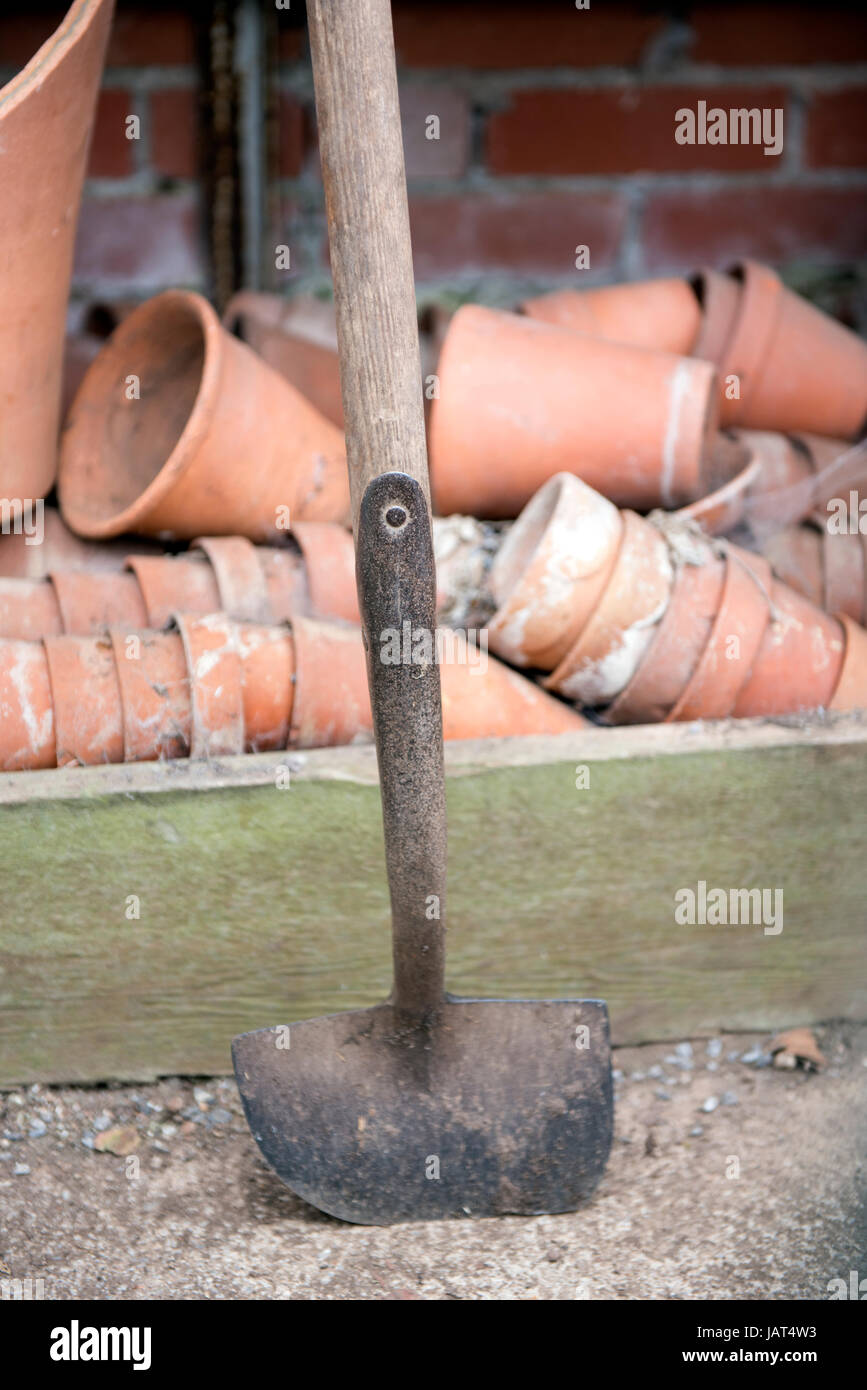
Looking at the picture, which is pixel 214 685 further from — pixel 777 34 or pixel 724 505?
pixel 777 34

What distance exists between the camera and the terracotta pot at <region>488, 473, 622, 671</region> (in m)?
1.33

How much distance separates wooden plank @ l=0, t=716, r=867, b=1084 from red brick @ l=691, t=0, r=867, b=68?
1361 millimetres

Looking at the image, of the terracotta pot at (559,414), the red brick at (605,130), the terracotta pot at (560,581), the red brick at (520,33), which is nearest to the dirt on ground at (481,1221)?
the terracotta pot at (560,581)

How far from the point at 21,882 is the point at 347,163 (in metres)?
0.76

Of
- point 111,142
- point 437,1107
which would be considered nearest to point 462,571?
point 437,1107

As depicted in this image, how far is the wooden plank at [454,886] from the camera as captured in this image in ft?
4.09

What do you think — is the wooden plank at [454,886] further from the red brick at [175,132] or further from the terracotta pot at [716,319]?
the red brick at [175,132]

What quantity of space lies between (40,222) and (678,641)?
2.75 ft

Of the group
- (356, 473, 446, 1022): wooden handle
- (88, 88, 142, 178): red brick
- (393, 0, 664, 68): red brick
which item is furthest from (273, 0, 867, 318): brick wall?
(356, 473, 446, 1022): wooden handle

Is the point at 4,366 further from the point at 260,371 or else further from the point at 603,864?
the point at 603,864

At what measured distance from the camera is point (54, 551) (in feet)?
4.96

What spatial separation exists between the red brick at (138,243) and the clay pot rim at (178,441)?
569mm

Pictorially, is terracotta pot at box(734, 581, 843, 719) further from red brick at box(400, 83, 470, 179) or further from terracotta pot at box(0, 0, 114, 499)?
red brick at box(400, 83, 470, 179)

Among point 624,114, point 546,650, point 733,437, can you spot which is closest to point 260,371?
point 546,650
